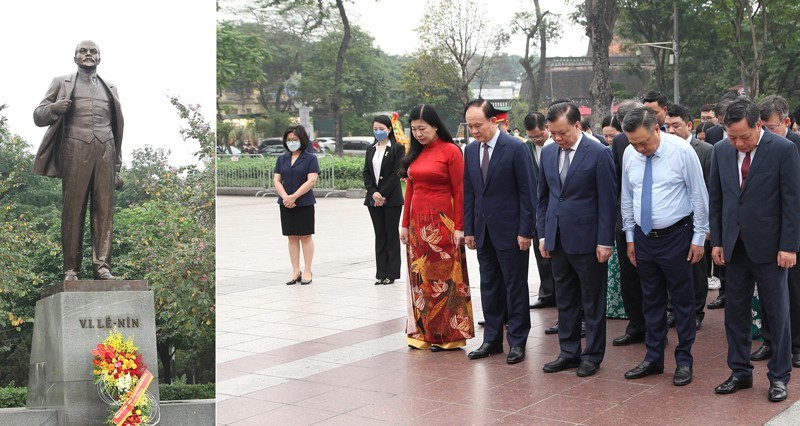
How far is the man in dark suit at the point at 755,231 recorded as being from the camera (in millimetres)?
5266

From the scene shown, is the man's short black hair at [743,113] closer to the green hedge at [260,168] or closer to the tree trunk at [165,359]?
the tree trunk at [165,359]

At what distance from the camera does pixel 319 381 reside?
6.04 m

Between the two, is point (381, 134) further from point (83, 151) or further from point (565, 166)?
point (83, 151)

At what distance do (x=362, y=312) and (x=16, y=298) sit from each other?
3306mm

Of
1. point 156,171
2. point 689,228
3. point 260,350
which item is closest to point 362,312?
point 260,350

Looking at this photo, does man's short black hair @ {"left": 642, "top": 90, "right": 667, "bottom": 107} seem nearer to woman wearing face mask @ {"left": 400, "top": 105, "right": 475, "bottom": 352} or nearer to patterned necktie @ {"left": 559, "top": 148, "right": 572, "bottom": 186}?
patterned necktie @ {"left": 559, "top": 148, "right": 572, "bottom": 186}

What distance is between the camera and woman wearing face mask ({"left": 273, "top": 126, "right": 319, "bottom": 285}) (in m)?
10.4

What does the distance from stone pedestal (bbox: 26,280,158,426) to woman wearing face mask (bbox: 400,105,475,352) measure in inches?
74.3

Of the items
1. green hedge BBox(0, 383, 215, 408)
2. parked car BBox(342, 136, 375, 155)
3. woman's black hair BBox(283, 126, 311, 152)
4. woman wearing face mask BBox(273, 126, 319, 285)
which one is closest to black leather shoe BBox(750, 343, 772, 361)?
green hedge BBox(0, 383, 215, 408)

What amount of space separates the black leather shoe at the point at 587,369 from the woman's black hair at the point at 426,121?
173cm

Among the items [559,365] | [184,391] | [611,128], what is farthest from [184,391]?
[611,128]

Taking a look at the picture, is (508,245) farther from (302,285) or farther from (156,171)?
(302,285)

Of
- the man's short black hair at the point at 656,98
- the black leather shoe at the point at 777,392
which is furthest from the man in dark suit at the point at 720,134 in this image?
the black leather shoe at the point at 777,392

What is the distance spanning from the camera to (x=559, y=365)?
20.0ft
